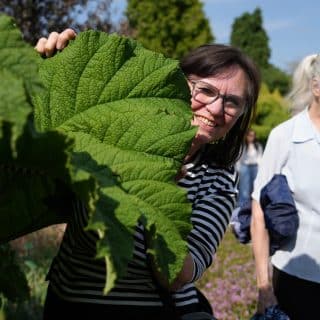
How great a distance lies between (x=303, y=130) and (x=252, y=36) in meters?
43.1

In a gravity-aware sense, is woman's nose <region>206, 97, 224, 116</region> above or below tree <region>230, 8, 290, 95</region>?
below

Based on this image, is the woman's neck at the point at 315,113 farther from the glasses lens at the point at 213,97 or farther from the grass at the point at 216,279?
the grass at the point at 216,279

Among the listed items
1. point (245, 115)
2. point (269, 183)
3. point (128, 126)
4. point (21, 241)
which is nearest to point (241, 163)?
point (21, 241)

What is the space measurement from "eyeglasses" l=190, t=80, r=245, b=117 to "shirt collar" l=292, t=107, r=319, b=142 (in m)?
1.00

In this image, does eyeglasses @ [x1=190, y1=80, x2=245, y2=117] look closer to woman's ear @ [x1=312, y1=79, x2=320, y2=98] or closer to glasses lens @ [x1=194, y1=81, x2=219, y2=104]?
glasses lens @ [x1=194, y1=81, x2=219, y2=104]

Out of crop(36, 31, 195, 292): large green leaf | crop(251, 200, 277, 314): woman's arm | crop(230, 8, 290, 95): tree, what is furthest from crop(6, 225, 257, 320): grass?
crop(230, 8, 290, 95): tree

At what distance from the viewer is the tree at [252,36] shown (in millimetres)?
43844

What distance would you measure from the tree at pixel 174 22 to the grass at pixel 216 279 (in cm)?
1543

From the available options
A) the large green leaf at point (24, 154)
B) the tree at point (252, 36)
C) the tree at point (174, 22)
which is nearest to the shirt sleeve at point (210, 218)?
the large green leaf at point (24, 154)

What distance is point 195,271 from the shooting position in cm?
159

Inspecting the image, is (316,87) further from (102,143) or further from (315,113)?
(102,143)

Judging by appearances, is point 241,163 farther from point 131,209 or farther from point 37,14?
point 131,209

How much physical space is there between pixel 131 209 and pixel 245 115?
4.18ft

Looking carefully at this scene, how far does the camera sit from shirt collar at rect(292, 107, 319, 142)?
2869 mm
